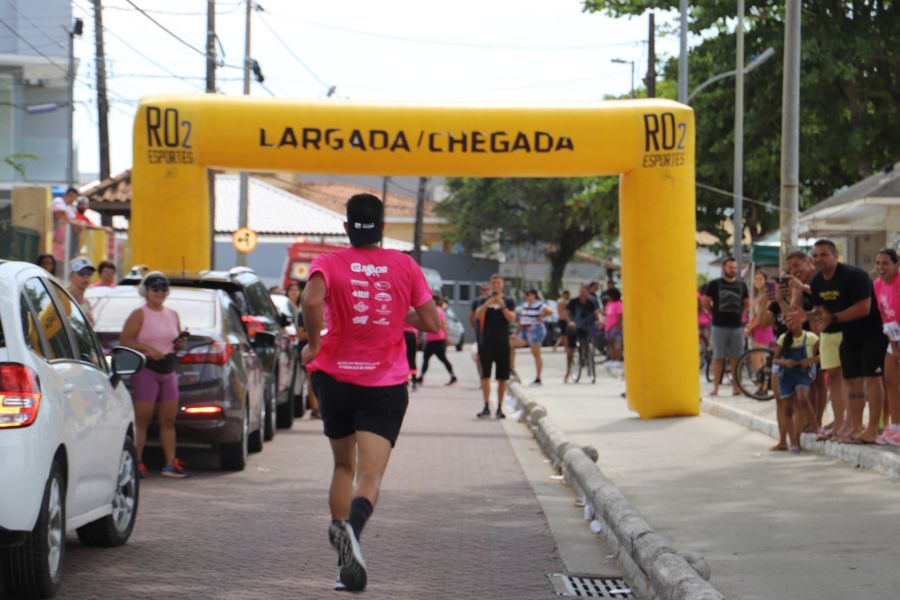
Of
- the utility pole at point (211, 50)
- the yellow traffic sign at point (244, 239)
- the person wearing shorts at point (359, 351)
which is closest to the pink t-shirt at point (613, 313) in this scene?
the yellow traffic sign at point (244, 239)

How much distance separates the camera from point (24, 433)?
21.4ft

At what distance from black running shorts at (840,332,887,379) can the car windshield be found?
17.7ft

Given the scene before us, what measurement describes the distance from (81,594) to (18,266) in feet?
5.32

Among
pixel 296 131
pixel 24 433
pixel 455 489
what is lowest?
pixel 455 489

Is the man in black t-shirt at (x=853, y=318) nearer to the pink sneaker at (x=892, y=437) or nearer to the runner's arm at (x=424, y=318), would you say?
the pink sneaker at (x=892, y=437)

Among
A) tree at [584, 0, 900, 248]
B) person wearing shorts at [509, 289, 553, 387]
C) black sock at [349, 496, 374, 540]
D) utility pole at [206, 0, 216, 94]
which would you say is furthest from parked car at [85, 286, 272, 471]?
utility pole at [206, 0, 216, 94]

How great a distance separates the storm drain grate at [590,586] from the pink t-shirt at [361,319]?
1537mm

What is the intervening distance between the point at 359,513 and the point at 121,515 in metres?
2.48

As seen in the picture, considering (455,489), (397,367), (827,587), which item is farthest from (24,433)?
(455,489)

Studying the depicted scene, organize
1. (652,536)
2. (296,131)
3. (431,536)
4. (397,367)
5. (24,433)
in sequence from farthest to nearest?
1. (296,131)
2. (431,536)
3. (652,536)
4. (397,367)
5. (24,433)

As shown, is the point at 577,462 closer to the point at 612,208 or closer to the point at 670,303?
the point at 670,303

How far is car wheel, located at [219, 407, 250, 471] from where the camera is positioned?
12891 mm

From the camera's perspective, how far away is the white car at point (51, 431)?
6.52 meters

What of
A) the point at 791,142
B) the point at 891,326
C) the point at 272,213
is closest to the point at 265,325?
the point at 791,142
